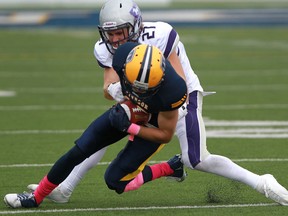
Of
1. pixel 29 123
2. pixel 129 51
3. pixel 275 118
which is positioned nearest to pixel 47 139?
pixel 29 123

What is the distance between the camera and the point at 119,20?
556 cm

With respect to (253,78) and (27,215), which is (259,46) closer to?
(253,78)

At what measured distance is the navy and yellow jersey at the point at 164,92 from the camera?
5.23 meters

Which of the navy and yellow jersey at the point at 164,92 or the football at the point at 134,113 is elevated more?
the navy and yellow jersey at the point at 164,92

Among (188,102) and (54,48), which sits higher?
(188,102)

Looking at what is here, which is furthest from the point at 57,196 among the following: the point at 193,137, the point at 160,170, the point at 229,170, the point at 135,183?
the point at 229,170

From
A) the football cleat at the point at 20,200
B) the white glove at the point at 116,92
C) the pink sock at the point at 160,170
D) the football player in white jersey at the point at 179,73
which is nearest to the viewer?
the white glove at the point at 116,92

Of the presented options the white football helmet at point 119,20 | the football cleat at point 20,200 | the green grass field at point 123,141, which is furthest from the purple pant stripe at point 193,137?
the football cleat at point 20,200

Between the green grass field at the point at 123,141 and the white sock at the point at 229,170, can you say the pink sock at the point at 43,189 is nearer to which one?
the green grass field at the point at 123,141

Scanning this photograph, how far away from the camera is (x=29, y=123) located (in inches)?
379

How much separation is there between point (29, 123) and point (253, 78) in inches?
188

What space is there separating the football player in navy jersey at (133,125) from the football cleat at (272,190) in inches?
26.7

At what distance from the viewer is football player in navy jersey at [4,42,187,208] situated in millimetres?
5148

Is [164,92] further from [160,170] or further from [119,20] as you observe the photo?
[160,170]
